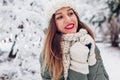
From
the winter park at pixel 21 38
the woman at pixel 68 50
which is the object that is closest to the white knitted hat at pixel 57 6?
the woman at pixel 68 50

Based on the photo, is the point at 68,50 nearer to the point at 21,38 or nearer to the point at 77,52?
the point at 77,52

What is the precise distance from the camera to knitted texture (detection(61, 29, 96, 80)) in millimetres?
→ 1548

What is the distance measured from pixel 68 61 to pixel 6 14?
218 centimetres

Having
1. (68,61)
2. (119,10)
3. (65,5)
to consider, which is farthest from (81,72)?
(119,10)

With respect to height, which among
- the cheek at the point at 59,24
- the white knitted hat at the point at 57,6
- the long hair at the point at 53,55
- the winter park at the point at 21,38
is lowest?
the winter park at the point at 21,38

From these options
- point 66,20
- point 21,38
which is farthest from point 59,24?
point 21,38

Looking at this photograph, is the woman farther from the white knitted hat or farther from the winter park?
the winter park

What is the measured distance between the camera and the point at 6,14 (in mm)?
3648

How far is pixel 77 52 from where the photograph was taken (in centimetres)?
154

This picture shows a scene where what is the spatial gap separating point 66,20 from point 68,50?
0.44 feet

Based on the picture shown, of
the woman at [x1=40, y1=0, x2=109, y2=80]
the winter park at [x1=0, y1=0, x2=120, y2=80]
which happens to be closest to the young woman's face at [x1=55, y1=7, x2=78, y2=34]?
the woman at [x1=40, y1=0, x2=109, y2=80]

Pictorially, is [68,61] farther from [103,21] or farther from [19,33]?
[103,21]

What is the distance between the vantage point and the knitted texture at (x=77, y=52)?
1.55 m

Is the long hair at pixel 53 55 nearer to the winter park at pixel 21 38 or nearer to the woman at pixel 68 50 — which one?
the woman at pixel 68 50
